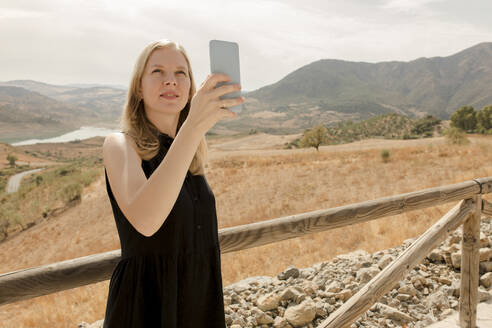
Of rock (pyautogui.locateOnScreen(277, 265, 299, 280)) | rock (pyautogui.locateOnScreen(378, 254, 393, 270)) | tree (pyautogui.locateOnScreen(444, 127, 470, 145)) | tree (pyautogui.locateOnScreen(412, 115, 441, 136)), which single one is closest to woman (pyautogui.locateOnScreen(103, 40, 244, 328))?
rock (pyautogui.locateOnScreen(277, 265, 299, 280))

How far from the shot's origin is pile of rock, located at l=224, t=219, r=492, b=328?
126 inches

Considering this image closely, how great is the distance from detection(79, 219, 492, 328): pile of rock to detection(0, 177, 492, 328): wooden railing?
23.9 inches

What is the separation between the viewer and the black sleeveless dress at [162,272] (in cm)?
100

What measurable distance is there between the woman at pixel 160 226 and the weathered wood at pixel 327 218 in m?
0.61

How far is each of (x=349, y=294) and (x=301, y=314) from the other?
0.72m

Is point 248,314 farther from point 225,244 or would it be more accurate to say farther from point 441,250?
point 441,250

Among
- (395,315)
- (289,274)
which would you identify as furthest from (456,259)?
(289,274)

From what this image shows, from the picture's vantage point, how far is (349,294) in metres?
3.51

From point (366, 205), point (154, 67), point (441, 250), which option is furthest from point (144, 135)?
point (441, 250)

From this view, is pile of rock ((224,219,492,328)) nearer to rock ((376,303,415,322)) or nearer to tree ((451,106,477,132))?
rock ((376,303,415,322))

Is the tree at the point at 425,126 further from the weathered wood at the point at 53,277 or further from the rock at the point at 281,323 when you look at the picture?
the weathered wood at the point at 53,277

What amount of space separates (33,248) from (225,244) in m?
17.7

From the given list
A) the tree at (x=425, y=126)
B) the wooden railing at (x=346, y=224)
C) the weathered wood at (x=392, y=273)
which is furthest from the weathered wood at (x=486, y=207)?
the tree at (x=425, y=126)

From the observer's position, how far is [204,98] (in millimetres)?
780
